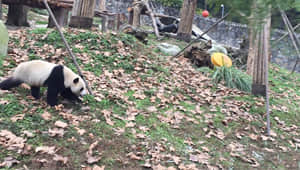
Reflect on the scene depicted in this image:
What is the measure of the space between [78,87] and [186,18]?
24.1 feet

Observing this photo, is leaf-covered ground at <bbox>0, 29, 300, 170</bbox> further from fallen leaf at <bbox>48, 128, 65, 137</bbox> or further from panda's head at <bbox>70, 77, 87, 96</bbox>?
panda's head at <bbox>70, 77, 87, 96</bbox>

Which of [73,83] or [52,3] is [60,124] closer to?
[73,83]

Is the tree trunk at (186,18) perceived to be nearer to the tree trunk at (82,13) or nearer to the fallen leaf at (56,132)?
the tree trunk at (82,13)

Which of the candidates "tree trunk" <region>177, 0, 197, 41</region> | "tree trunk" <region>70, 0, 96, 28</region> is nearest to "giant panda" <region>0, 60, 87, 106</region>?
"tree trunk" <region>70, 0, 96, 28</region>

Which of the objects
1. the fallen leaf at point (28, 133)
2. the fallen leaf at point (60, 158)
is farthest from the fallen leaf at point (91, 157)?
the fallen leaf at point (28, 133)

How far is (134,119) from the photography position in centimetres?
454

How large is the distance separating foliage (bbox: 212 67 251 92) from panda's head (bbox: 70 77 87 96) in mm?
3956

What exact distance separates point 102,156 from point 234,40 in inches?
731

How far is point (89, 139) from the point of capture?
3.73m

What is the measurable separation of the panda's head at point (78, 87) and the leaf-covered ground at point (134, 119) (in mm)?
204

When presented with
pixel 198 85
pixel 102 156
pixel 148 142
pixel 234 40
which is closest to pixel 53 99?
pixel 102 156

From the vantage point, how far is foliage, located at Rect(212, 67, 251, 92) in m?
7.05

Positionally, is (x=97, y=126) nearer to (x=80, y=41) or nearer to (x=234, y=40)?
(x=80, y=41)

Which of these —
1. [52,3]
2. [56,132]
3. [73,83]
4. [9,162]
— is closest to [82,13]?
[52,3]
